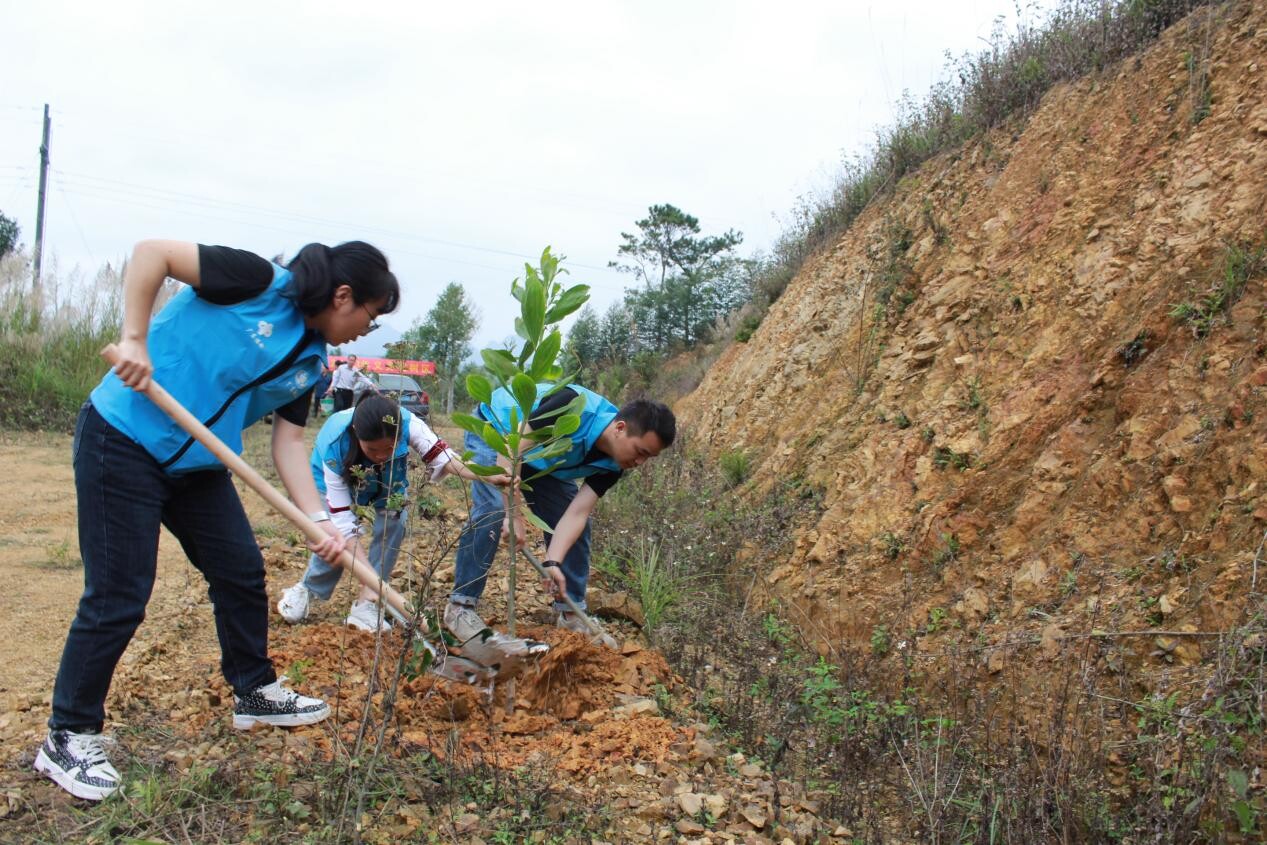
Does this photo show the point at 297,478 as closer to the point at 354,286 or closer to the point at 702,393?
the point at 354,286

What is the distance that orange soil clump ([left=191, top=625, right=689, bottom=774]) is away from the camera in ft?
8.65

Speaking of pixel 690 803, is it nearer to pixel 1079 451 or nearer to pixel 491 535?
pixel 491 535

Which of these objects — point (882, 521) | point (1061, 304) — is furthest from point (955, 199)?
point (882, 521)

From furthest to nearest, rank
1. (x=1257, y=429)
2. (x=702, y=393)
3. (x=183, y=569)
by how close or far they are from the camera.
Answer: (x=702, y=393) < (x=183, y=569) < (x=1257, y=429)

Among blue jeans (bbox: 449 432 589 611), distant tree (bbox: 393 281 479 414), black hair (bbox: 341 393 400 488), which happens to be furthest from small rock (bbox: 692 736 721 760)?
distant tree (bbox: 393 281 479 414)

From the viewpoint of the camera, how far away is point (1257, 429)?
2996 mm

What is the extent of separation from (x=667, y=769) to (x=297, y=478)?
4.74ft

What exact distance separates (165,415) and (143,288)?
12.9 inches

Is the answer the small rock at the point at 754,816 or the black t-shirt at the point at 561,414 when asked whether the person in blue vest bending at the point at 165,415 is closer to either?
the black t-shirt at the point at 561,414

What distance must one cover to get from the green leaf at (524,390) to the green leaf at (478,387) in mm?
123

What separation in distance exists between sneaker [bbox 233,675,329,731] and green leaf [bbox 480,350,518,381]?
1204 millimetres

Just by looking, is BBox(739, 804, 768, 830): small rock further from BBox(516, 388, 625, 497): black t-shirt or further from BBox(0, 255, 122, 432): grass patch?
BBox(0, 255, 122, 432): grass patch

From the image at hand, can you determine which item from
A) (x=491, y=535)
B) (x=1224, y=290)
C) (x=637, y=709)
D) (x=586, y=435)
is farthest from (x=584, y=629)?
(x=1224, y=290)

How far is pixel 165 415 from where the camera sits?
226 cm
